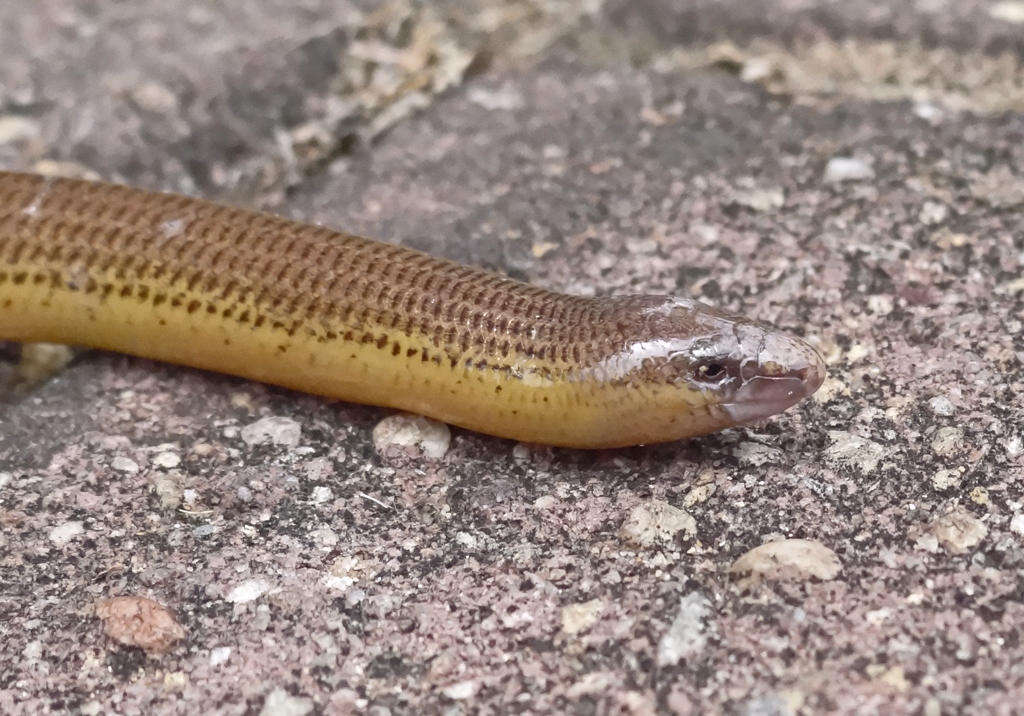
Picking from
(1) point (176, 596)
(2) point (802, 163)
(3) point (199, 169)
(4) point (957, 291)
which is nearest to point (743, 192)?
(2) point (802, 163)

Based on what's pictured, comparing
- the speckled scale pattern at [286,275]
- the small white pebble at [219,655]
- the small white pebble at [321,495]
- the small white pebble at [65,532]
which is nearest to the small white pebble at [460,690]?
the small white pebble at [219,655]

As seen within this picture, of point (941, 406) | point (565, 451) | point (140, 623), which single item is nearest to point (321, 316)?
point (565, 451)

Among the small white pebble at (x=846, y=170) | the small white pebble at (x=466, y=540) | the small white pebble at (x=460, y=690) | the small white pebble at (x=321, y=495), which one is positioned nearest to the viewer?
the small white pebble at (x=460, y=690)

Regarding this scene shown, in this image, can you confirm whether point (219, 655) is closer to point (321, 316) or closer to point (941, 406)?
point (321, 316)

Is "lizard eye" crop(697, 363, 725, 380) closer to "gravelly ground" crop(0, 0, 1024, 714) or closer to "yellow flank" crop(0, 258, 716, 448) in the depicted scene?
"yellow flank" crop(0, 258, 716, 448)

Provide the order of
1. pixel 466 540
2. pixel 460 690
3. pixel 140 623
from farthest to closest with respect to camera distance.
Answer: pixel 466 540
pixel 140 623
pixel 460 690

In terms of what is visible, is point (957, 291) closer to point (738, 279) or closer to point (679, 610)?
point (738, 279)

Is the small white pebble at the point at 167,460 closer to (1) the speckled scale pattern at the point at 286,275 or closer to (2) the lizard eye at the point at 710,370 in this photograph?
(1) the speckled scale pattern at the point at 286,275
